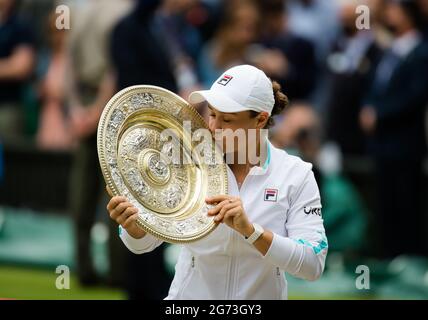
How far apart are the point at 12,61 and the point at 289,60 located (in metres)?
2.57

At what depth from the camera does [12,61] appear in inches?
443

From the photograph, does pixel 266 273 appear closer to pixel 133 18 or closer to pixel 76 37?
pixel 133 18

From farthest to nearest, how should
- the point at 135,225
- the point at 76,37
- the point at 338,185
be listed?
1. the point at 338,185
2. the point at 76,37
3. the point at 135,225

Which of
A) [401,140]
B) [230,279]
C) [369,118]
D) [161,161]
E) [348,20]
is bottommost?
[230,279]

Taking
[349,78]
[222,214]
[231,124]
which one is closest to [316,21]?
[349,78]

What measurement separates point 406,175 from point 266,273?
5.49 m

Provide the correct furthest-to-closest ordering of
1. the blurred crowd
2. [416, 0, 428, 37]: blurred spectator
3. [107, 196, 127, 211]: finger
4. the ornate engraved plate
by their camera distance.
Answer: [416, 0, 428, 37]: blurred spectator
the blurred crowd
the ornate engraved plate
[107, 196, 127, 211]: finger

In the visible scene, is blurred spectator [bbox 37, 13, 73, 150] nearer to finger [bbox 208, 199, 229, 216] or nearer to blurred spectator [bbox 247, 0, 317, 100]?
blurred spectator [bbox 247, 0, 317, 100]

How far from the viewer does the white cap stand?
15.5ft

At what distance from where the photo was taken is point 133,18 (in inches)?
329

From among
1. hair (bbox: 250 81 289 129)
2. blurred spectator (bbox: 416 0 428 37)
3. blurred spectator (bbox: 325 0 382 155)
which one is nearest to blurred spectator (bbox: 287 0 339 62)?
blurred spectator (bbox: 325 0 382 155)

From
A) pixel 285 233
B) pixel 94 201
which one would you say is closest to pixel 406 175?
pixel 94 201

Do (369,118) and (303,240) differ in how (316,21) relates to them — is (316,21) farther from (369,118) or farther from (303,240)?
(303,240)

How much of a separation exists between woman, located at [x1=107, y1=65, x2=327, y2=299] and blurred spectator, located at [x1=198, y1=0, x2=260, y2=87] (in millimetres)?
5776
